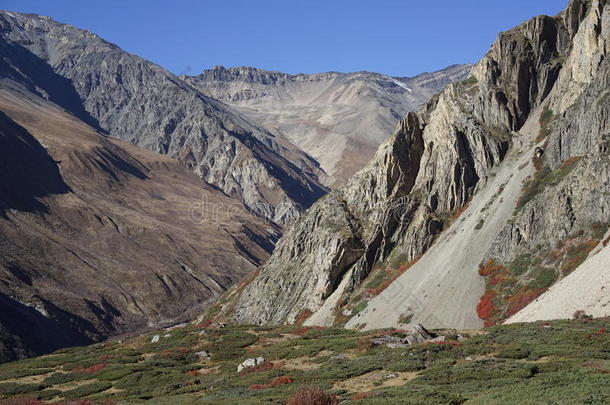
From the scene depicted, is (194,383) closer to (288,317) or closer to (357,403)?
(357,403)

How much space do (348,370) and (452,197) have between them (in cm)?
6156

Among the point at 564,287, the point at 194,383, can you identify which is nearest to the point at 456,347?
the point at 194,383

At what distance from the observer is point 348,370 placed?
33.2 metres

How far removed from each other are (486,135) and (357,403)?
73390mm

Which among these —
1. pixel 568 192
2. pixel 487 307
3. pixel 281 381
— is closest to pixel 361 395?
pixel 281 381

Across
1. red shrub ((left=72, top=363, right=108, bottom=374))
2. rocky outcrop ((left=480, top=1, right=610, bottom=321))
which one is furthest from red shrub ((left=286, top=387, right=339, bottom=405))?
rocky outcrop ((left=480, top=1, right=610, bottom=321))

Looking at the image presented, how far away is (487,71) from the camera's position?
95.9 metres

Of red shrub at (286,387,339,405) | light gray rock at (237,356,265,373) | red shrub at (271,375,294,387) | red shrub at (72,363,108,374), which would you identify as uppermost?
red shrub at (286,387,339,405)

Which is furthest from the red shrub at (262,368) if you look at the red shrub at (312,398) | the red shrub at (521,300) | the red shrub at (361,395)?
the red shrub at (521,300)

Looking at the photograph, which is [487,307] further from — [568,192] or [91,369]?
[91,369]

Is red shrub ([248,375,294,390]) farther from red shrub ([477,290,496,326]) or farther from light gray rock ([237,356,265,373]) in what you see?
red shrub ([477,290,496,326])

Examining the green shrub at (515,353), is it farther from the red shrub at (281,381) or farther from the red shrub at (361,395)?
the red shrub at (281,381)

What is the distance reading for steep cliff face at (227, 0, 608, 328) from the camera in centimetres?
7381

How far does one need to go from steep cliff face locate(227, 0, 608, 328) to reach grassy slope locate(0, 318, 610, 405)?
94.1ft
